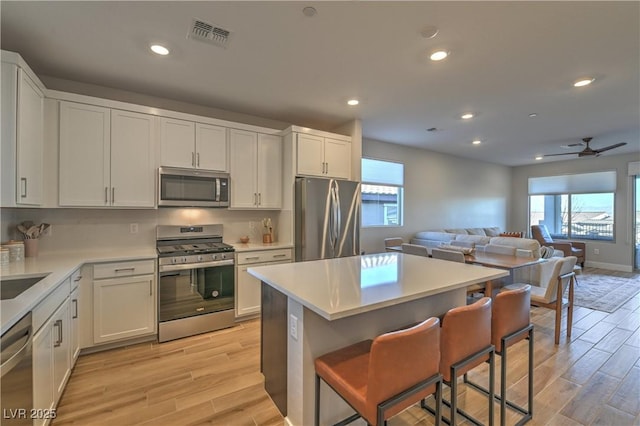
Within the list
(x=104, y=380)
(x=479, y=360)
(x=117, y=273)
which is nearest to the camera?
(x=479, y=360)

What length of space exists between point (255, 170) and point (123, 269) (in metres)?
1.85

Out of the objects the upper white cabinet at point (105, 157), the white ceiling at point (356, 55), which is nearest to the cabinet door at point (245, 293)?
the upper white cabinet at point (105, 157)

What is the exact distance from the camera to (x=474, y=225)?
7.69 metres

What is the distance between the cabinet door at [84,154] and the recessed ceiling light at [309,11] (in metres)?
2.28

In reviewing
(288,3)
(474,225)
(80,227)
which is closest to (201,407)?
(80,227)

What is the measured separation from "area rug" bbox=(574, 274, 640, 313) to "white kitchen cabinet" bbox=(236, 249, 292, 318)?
15.3 ft

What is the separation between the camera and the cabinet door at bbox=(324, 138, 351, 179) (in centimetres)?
414

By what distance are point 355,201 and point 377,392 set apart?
122 inches

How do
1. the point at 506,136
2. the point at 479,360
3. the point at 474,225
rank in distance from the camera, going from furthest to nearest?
the point at 474,225, the point at 506,136, the point at 479,360

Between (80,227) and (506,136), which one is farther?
(506,136)

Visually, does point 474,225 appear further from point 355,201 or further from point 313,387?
point 313,387

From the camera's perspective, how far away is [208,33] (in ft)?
7.28

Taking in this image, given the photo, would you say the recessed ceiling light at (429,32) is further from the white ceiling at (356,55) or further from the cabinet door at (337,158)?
the cabinet door at (337,158)

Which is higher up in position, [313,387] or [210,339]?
[313,387]
